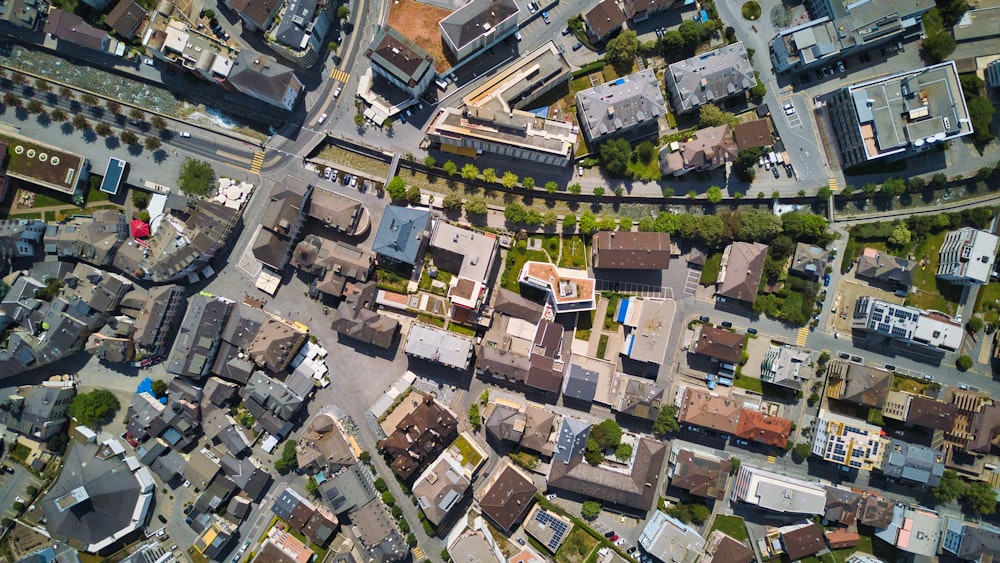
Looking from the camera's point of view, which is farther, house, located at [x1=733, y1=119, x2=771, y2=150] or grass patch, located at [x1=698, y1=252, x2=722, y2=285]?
grass patch, located at [x1=698, y1=252, x2=722, y2=285]

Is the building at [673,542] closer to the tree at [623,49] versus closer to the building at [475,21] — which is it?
the tree at [623,49]

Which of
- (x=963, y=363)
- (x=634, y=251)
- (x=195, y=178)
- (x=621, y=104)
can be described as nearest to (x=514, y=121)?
(x=621, y=104)

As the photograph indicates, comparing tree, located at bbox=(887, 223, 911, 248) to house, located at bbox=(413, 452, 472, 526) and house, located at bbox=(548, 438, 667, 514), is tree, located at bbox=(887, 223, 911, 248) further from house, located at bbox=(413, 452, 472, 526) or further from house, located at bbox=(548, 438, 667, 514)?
house, located at bbox=(413, 452, 472, 526)

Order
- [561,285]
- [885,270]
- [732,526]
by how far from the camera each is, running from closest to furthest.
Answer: [561,285], [885,270], [732,526]

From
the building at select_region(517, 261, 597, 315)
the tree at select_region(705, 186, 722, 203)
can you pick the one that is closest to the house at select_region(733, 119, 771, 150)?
the tree at select_region(705, 186, 722, 203)

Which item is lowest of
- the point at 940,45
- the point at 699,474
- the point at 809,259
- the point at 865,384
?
the point at 699,474

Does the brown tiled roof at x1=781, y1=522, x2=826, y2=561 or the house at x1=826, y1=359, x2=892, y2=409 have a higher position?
the house at x1=826, y1=359, x2=892, y2=409

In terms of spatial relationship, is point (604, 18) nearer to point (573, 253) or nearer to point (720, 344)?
point (573, 253)

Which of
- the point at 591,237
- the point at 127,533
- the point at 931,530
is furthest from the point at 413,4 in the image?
the point at 931,530
